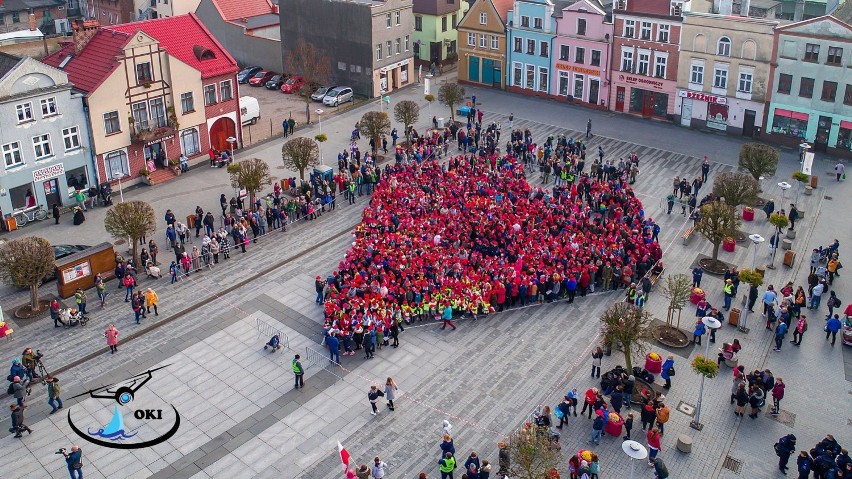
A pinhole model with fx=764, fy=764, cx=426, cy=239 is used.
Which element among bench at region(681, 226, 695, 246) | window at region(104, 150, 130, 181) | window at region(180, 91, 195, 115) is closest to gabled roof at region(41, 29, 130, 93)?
window at region(104, 150, 130, 181)

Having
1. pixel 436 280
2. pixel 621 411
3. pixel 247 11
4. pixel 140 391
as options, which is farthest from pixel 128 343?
pixel 247 11

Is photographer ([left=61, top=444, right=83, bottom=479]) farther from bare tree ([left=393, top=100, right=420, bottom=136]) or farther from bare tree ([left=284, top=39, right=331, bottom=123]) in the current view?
bare tree ([left=284, top=39, right=331, bottom=123])

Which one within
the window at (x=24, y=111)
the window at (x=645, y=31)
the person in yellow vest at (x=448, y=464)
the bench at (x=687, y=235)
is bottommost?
the person in yellow vest at (x=448, y=464)

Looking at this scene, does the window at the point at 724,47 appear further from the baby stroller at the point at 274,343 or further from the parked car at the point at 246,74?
the parked car at the point at 246,74

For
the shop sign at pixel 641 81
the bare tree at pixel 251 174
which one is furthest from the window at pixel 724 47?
the bare tree at pixel 251 174

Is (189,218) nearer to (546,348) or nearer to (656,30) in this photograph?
(546,348)

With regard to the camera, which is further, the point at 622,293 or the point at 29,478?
the point at 622,293
